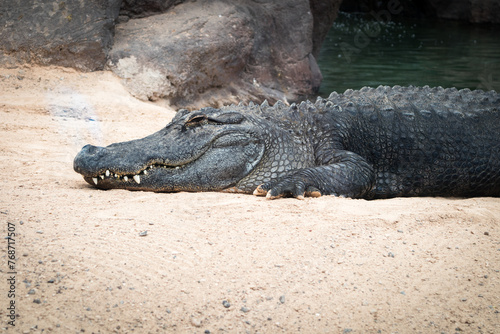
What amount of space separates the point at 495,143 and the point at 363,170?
1.69 meters

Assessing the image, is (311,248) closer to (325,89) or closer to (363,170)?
(363,170)

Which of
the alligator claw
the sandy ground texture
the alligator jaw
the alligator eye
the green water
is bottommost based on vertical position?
the green water

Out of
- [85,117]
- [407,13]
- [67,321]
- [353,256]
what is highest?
[67,321]

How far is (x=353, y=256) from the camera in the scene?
3129mm

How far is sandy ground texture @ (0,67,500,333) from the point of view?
251cm

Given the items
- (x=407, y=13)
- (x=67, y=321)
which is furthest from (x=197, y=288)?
(x=407, y=13)

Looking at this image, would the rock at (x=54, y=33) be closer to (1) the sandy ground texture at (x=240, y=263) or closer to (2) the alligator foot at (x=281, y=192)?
(1) the sandy ground texture at (x=240, y=263)

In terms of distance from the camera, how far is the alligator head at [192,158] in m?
4.46

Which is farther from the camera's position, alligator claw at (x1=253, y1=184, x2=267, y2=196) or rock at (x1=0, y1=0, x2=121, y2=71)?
rock at (x1=0, y1=0, x2=121, y2=71)

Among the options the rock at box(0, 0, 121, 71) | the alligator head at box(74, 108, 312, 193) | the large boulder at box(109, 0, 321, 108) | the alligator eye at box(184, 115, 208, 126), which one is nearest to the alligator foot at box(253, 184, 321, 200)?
the alligator head at box(74, 108, 312, 193)

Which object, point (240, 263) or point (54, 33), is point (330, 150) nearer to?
point (240, 263)

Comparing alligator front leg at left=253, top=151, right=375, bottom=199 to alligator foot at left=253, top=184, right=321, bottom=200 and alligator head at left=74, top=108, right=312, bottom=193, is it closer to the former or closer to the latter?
alligator foot at left=253, top=184, right=321, bottom=200

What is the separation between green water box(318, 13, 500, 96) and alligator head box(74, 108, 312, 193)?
6.86 metres

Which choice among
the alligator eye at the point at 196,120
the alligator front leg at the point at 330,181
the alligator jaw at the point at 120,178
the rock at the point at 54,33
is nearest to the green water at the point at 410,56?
the rock at the point at 54,33
